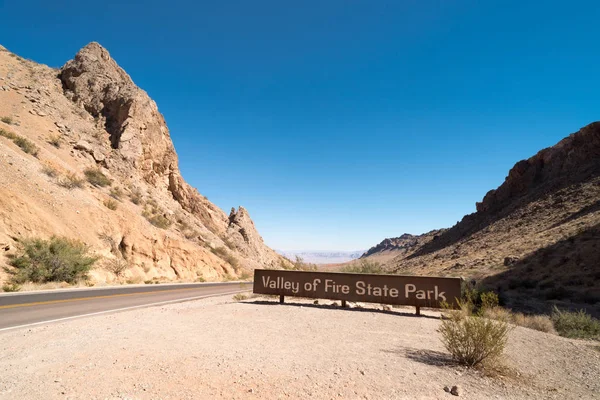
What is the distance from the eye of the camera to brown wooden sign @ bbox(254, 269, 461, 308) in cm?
1163

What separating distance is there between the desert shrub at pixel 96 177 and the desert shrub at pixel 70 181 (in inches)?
86.2

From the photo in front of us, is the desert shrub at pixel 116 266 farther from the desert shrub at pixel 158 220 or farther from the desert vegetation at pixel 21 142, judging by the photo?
the desert vegetation at pixel 21 142

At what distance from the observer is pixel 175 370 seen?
5.07 m

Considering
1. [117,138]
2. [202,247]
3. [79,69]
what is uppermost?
[79,69]

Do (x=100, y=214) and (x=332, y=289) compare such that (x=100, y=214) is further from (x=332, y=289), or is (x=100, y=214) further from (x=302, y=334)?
(x=302, y=334)

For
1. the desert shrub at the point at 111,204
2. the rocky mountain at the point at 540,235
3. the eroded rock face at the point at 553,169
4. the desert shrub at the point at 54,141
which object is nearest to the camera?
the rocky mountain at the point at 540,235

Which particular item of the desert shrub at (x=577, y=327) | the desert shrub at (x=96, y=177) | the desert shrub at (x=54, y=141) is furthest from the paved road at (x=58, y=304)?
the desert shrub at (x=54, y=141)

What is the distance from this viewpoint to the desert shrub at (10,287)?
1446 cm

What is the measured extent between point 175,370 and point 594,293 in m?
24.1

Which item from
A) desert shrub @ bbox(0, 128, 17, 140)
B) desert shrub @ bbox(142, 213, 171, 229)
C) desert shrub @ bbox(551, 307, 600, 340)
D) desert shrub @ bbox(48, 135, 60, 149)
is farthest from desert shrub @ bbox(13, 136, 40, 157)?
desert shrub @ bbox(551, 307, 600, 340)

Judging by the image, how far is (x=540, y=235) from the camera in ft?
116

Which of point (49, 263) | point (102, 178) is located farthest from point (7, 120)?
point (49, 263)

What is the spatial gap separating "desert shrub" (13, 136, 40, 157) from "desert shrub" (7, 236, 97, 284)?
11.7 m

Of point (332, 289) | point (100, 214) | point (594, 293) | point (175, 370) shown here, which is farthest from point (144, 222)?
point (594, 293)
